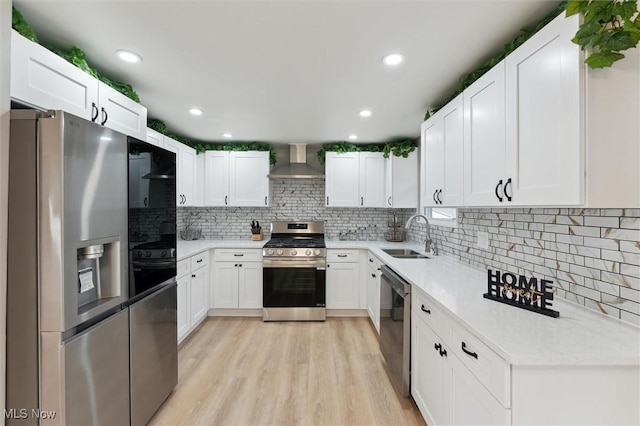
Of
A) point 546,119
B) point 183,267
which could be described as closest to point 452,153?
point 546,119

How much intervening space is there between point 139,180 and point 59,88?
574 mm

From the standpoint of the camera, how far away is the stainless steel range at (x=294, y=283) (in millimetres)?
3703

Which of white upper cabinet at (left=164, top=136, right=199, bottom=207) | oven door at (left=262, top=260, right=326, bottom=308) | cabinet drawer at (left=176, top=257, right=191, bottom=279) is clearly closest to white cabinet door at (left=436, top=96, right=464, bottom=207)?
oven door at (left=262, top=260, right=326, bottom=308)

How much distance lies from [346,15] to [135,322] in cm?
204

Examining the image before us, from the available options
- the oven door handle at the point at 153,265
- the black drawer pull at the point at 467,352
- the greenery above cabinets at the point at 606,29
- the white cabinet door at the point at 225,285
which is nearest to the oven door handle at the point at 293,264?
the white cabinet door at the point at 225,285

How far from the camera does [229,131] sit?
360cm

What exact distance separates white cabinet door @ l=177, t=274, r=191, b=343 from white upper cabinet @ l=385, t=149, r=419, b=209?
2.74 m

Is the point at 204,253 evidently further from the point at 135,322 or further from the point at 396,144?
the point at 396,144

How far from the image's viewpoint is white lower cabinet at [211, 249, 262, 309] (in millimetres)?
3834

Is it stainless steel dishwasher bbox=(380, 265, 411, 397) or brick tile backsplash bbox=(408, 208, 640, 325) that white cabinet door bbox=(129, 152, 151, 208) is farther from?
brick tile backsplash bbox=(408, 208, 640, 325)

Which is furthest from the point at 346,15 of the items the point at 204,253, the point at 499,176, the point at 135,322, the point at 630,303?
the point at 204,253

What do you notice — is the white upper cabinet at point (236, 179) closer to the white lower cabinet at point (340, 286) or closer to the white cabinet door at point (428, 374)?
the white lower cabinet at point (340, 286)

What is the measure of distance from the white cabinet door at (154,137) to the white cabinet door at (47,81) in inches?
47.4

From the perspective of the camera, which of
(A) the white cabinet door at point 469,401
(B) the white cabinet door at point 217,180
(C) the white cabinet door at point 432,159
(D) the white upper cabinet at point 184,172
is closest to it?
(A) the white cabinet door at point 469,401
